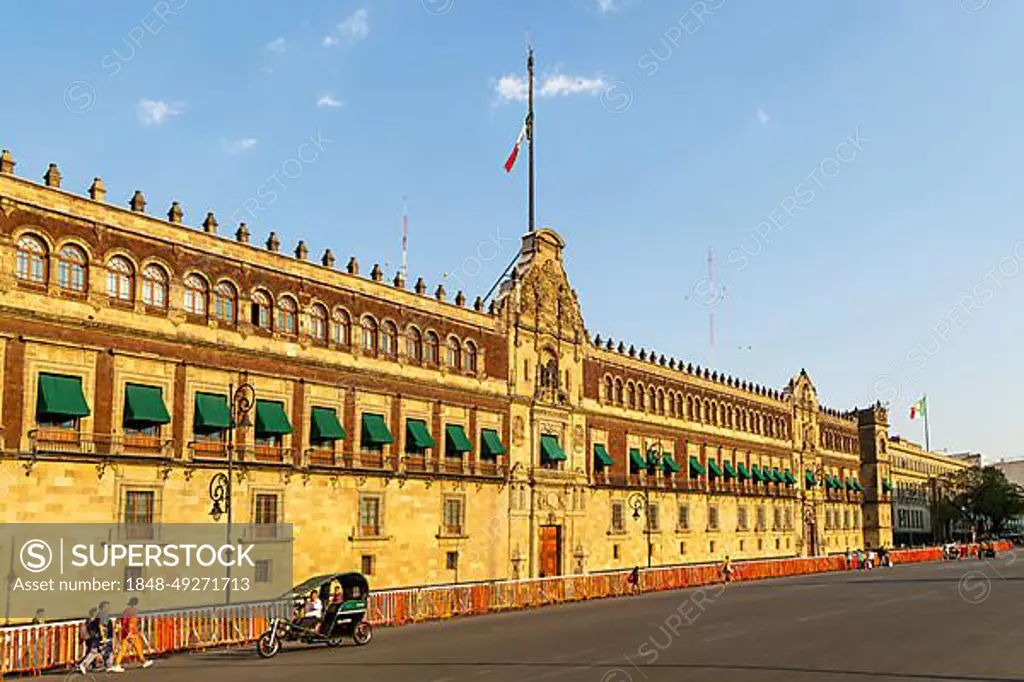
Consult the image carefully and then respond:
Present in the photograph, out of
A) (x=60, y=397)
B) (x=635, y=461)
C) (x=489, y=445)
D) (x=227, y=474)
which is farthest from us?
(x=635, y=461)

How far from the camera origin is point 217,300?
1432 inches

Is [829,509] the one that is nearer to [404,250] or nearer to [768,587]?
[768,587]

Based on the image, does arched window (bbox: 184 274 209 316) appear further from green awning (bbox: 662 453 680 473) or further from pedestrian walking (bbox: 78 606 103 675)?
green awning (bbox: 662 453 680 473)

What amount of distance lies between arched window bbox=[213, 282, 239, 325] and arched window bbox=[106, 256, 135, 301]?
3.41 m

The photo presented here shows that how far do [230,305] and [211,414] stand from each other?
4.56 m

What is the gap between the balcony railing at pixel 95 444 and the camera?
30375 millimetres

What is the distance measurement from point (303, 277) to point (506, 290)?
14.7m

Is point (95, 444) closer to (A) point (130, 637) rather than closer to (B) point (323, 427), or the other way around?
(B) point (323, 427)

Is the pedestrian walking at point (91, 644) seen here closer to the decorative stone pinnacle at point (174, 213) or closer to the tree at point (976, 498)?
the decorative stone pinnacle at point (174, 213)

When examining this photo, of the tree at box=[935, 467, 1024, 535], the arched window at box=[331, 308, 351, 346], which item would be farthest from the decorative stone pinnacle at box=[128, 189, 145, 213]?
the tree at box=[935, 467, 1024, 535]

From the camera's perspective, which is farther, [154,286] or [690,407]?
[690,407]

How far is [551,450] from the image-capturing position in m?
52.4

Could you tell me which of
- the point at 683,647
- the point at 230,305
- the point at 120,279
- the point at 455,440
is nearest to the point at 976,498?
the point at 455,440

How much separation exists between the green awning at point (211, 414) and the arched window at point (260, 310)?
3.66m
